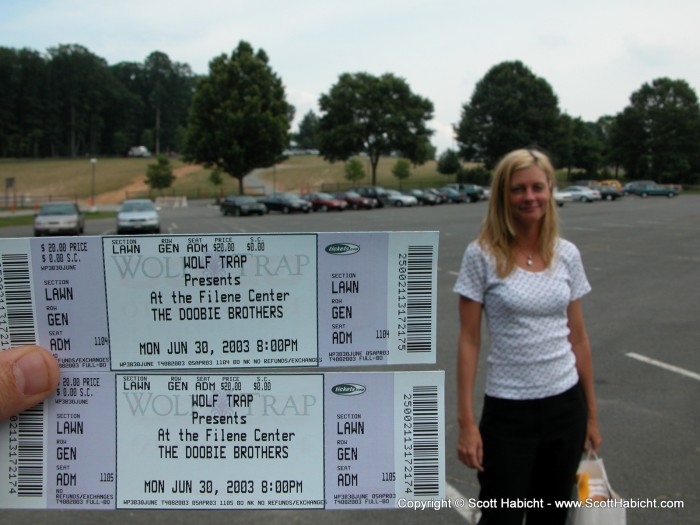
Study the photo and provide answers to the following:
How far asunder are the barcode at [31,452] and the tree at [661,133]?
91209mm

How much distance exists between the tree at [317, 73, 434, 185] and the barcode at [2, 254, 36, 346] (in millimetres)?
66654

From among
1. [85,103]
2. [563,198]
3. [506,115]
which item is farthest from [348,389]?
[85,103]

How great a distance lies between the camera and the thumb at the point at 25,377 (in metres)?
1.80

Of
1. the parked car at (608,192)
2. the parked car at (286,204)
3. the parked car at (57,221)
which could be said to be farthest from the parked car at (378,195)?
the parked car at (57,221)

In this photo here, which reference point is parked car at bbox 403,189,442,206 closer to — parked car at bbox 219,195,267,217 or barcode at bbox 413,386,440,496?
parked car at bbox 219,195,267,217

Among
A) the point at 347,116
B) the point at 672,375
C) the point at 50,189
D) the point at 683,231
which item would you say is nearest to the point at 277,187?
the point at 347,116

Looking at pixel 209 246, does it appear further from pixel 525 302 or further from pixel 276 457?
pixel 525 302

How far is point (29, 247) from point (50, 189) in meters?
93.1

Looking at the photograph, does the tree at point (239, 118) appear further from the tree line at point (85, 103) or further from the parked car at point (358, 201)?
the tree line at point (85, 103)

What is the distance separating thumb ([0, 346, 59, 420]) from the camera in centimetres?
180

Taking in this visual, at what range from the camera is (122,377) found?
75.3 inches

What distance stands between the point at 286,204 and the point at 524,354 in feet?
142

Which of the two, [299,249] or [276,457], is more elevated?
[299,249]

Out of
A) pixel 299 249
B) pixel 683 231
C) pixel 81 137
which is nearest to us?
pixel 299 249
